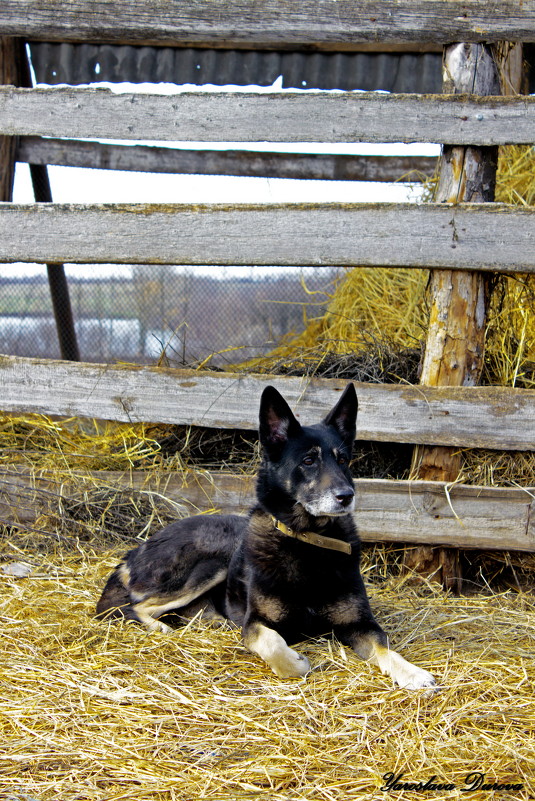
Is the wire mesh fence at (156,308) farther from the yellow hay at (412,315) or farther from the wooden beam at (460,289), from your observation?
the wooden beam at (460,289)

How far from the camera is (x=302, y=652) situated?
10.8 feet

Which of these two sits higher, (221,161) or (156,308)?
(221,161)

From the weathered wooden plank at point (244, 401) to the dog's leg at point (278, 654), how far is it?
1.51 meters

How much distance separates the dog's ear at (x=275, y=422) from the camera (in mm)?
3465

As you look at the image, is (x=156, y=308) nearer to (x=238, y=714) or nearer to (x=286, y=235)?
(x=286, y=235)

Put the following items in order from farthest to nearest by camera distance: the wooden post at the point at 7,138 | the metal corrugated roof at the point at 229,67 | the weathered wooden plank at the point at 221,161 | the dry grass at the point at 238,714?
the weathered wooden plank at the point at 221,161 < the metal corrugated roof at the point at 229,67 < the wooden post at the point at 7,138 < the dry grass at the point at 238,714

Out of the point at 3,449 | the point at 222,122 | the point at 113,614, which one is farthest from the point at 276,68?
the point at 113,614

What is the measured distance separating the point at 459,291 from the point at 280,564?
6.24ft

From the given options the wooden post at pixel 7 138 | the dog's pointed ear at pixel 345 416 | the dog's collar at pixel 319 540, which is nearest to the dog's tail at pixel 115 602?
the dog's collar at pixel 319 540

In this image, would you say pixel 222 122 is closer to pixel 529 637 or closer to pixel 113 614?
pixel 113 614

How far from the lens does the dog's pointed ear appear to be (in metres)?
3.60

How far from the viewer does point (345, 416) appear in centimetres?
365

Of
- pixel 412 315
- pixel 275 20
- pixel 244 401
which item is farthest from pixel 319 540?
pixel 275 20

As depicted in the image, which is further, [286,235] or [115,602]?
[286,235]
